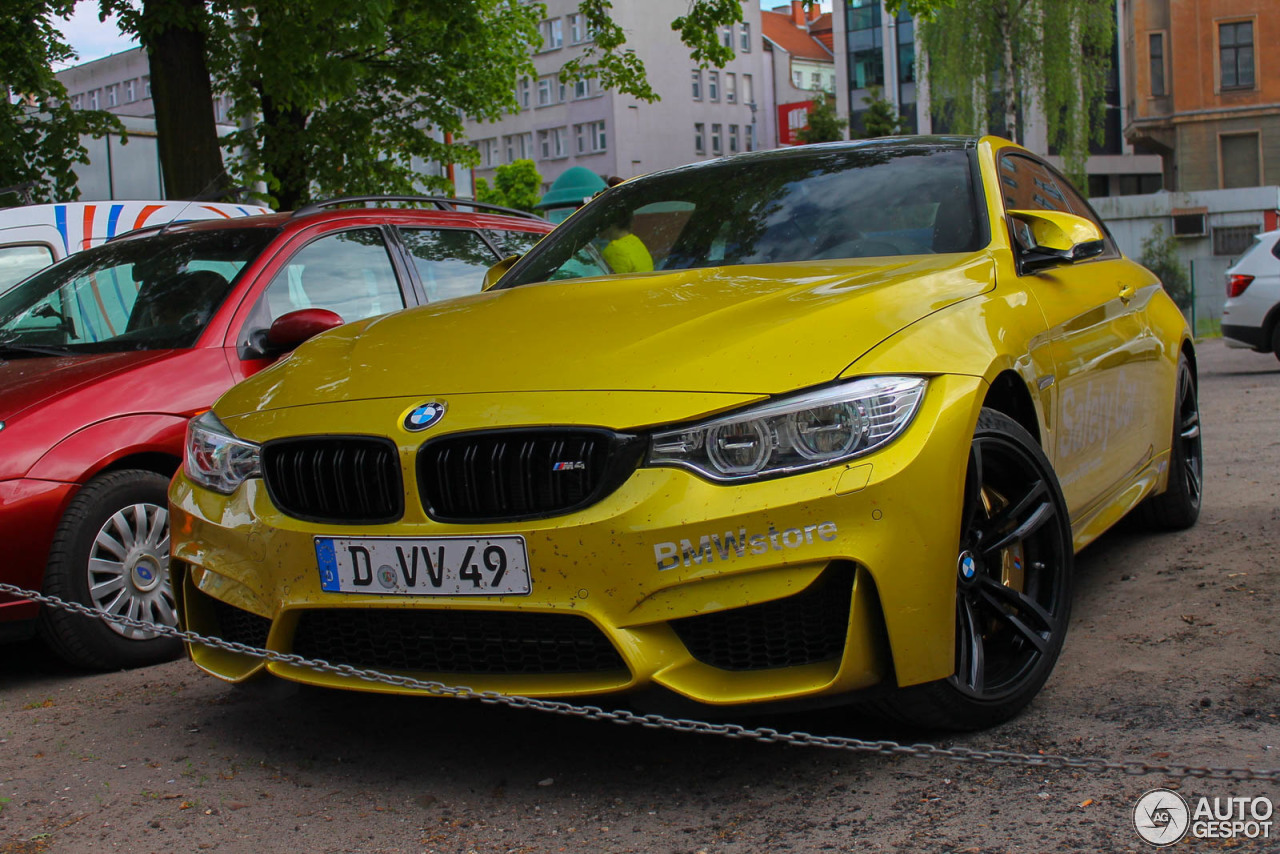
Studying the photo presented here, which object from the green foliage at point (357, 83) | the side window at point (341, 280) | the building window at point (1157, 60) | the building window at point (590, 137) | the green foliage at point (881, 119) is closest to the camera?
the side window at point (341, 280)

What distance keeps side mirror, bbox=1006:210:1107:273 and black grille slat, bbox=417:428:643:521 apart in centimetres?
171

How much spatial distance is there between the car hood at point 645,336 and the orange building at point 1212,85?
51.5m

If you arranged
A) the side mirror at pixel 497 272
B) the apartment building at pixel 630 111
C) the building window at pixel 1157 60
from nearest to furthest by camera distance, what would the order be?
the side mirror at pixel 497 272, the building window at pixel 1157 60, the apartment building at pixel 630 111

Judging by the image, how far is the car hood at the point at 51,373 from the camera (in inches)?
179

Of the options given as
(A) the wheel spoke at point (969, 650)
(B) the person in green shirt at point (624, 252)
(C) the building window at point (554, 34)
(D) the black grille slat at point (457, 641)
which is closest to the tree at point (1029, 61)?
(C) the building window at point (554, 34)

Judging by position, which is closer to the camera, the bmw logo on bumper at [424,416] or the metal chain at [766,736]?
the metal chain at [766,736]

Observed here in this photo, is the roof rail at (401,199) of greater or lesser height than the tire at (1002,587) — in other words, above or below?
above

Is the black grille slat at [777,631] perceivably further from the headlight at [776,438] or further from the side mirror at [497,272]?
the side mirror at [497,272]

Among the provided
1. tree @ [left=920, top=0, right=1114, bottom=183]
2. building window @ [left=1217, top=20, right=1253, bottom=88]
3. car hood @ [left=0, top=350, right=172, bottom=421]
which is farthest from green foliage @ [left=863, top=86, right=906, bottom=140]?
car hood @ [left=0, top=350, right=172, bottom=421]

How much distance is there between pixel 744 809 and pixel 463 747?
90 centimetres

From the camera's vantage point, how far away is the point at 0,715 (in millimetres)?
4254

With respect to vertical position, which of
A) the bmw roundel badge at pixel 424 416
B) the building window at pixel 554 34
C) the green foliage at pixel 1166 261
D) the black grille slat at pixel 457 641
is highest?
the building window at pixel 554 34

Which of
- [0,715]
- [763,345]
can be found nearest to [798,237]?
[763,345]

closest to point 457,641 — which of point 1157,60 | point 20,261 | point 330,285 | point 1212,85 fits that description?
point 330,285
